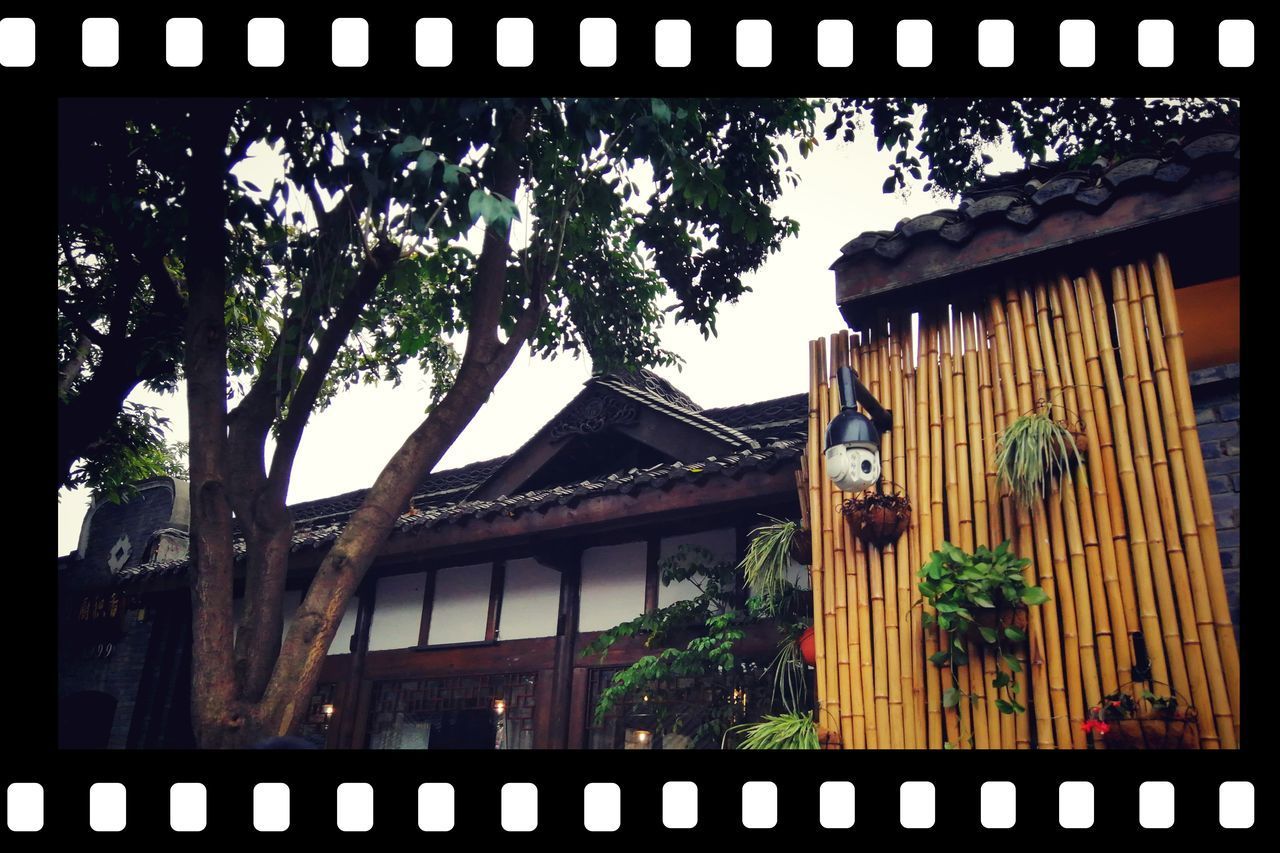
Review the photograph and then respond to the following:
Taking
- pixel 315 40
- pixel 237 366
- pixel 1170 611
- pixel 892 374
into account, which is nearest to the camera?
pixel 315 40

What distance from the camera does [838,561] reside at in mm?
6152

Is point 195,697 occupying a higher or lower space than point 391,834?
higher

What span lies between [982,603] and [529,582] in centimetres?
466

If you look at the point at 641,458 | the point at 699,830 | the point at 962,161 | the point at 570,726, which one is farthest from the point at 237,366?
the point at 699,830

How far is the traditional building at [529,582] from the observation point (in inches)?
304

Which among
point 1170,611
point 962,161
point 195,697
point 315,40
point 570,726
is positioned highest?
point 962,161

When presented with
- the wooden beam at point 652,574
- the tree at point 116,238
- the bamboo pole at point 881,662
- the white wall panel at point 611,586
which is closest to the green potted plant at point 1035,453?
the bamboo pole at point 881,662

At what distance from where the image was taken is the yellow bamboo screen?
16.7 ft

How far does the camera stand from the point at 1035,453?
5543mm

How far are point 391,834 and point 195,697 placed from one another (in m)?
1.95

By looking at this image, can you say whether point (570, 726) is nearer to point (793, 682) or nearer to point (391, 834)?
point (793, 682)

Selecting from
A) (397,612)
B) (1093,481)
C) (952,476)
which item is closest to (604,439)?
(397,612)

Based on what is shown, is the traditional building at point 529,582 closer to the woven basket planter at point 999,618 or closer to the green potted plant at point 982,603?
the green potted plant at point 982,603

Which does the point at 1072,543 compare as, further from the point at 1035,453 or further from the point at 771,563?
the point at 771,563
